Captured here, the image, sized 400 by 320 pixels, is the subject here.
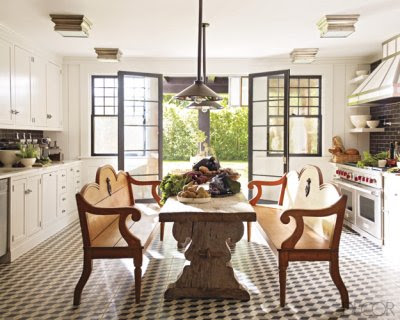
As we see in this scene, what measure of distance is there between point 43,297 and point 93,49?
435cm

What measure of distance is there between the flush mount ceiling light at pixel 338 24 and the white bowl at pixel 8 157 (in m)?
4.12

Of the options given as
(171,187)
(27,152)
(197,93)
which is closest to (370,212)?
(171,187)

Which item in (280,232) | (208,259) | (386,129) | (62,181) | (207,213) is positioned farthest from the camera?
(386,129)

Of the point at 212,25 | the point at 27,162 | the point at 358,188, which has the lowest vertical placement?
the point at 358,188

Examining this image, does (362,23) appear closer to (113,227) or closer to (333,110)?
(333,110)

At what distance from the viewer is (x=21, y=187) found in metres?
4.75

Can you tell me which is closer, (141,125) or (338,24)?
(338,24)

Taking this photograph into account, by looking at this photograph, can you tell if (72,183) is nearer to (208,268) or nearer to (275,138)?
(275,138)

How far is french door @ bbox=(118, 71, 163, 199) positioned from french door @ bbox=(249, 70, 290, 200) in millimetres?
1622

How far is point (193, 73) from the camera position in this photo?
290 inches

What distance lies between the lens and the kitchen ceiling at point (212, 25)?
176 inches

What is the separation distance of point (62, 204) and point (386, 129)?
5115mm

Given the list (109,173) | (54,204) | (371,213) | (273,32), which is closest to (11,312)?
(109,173)

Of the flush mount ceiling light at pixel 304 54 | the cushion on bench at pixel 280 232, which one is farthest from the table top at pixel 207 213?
the flush mount ceiling light at pixel 304 54
